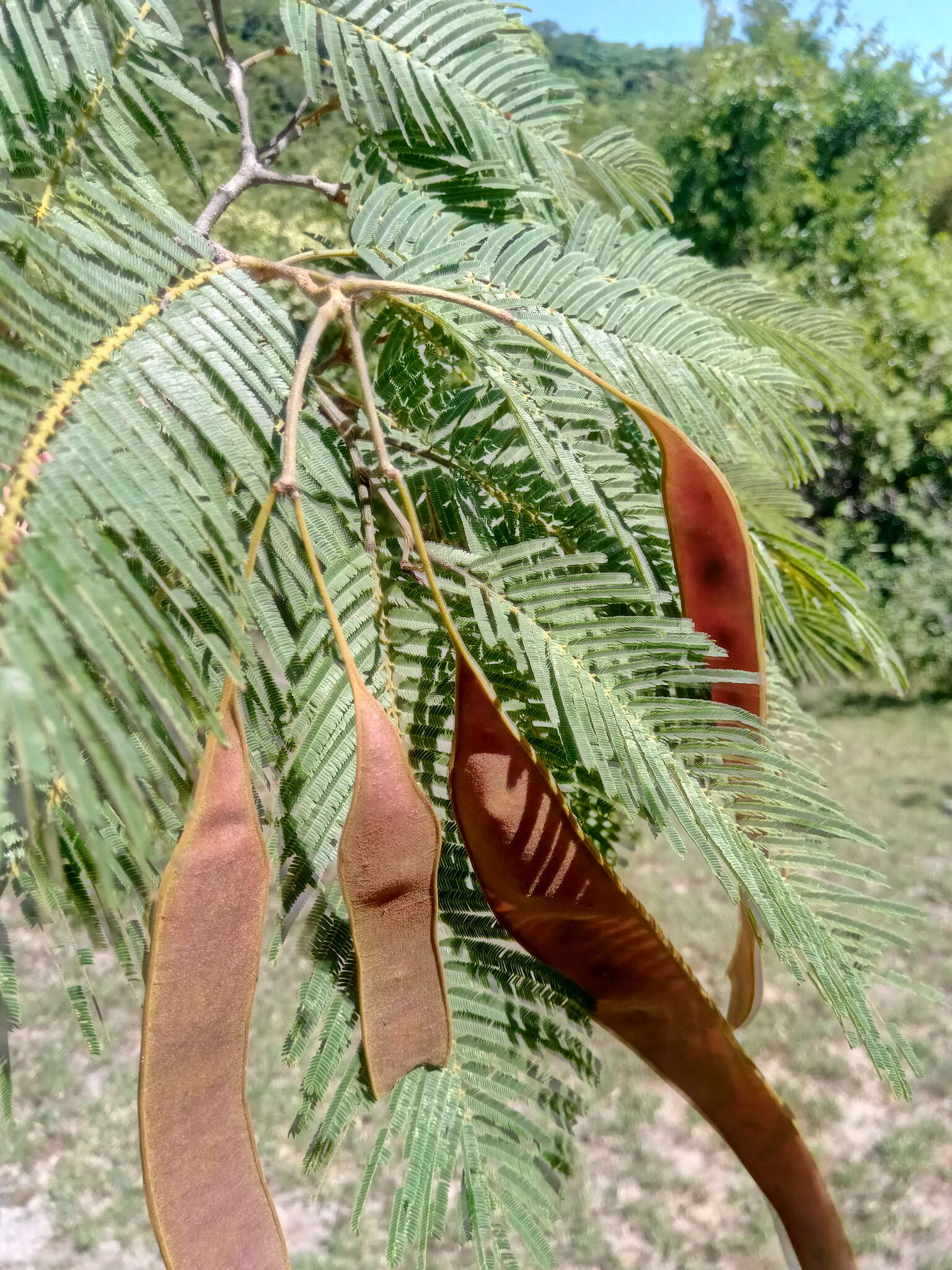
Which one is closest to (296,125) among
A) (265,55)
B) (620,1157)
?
(265,55)

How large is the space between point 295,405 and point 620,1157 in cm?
204

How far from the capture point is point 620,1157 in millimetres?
2043

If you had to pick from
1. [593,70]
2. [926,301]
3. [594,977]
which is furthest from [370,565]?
[593,70]

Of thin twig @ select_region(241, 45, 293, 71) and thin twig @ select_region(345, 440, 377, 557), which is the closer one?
thin twig @ select_region(345, 440, 377, 557)

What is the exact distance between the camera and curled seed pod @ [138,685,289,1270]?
359 millimetres

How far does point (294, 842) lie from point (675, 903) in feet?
8.96

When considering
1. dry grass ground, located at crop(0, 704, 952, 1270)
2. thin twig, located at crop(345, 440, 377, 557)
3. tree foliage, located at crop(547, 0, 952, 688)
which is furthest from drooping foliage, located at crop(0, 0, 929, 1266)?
tree foliage, located at crop(547, 0, 952, 688)

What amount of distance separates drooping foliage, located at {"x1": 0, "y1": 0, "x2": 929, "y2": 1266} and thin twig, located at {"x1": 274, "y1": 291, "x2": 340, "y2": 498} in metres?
0.02

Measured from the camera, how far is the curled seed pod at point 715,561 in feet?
1.61

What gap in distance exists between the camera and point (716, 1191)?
1961 mm

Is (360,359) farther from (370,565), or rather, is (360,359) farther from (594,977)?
(594,977)

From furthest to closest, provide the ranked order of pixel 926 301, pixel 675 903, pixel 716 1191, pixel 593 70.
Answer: pixel 593 70, pixel 926 301, pixel 675 903, pixel 716 1191

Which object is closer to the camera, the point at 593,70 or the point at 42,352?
the point at 42,352

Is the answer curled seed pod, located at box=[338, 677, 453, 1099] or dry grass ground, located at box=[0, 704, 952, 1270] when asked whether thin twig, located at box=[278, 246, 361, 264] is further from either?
dry grass ground, located at box=[0, 704, 952, 1270]
